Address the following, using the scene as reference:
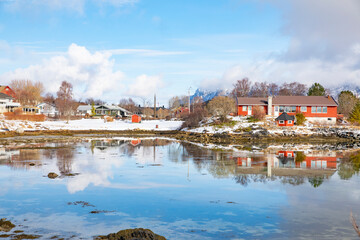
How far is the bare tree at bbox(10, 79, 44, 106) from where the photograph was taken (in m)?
111

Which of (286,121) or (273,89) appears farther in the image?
(273,89)

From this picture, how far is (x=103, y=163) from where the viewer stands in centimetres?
2580

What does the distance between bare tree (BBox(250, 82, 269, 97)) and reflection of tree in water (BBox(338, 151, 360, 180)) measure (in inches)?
3455

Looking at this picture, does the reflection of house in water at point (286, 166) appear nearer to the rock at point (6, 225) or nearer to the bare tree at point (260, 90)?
the rock at point (6, 225)

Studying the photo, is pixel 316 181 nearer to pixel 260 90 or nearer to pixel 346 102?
pixel 346 102

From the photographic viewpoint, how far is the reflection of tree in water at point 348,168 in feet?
69.7

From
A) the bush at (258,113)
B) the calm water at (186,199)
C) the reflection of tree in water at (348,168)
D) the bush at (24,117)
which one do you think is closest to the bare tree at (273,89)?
the bush at (258,113)

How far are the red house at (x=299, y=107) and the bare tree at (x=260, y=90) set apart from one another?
43.3 m

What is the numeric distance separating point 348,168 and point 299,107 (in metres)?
47.6

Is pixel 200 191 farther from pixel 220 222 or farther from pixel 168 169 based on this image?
pixel 168 169

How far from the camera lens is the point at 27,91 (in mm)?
117062

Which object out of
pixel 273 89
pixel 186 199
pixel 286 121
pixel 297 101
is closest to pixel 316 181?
pixel 186 199

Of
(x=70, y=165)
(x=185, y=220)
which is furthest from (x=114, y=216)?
(x=70, y=165)

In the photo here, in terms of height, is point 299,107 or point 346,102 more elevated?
point 346,102
